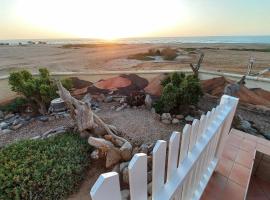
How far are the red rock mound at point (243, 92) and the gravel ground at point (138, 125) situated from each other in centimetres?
161

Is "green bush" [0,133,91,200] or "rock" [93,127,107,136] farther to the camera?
"rock" [93,127,107,136]

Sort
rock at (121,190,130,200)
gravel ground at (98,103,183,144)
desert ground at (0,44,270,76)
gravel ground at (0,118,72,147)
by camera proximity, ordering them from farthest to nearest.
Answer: desert ground at (0,44,270,76)
gravel ground at (0,118,72,147)
gravel ground at (98,103,183,144)
rock at (121,190,130,200)

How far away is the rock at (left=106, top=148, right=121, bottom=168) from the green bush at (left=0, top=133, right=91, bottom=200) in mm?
334

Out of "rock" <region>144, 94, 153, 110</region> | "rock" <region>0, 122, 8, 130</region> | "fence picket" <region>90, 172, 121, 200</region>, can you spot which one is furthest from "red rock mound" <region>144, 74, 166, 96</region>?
"fence picket" <region>90, 172, 121, 200</region>

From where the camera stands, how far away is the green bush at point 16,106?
443 centimetres

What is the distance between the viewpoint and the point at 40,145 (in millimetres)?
2812

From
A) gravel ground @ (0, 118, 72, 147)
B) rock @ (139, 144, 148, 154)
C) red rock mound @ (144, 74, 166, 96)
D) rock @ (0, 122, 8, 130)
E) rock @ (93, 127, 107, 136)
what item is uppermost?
red rock mound @ (144, 74, 166, 96)

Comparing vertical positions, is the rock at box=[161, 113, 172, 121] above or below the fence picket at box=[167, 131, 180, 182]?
below

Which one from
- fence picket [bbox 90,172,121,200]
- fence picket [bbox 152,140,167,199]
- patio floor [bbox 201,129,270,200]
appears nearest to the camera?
fence picket [bbox 90,172,121,200]

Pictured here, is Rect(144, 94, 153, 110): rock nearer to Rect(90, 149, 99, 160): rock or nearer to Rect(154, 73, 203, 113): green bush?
Rect(154, 73, 203, 113): green bush

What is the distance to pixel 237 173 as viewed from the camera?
1725 mm

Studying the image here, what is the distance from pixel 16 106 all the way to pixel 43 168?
288 cm

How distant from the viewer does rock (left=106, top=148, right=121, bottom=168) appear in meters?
2.63

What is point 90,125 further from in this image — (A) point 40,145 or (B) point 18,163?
(B) point 18,163
